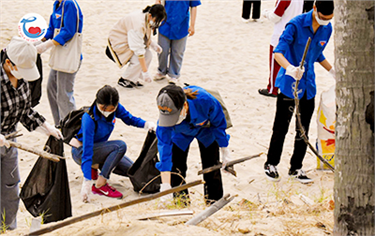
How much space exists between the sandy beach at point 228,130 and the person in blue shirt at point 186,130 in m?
0.30

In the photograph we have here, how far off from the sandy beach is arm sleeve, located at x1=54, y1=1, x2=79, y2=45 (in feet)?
4.26

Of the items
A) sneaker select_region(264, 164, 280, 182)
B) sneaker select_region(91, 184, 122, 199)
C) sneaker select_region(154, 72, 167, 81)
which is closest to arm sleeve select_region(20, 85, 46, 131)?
sneaker select_region(91, 184, 122, 199)

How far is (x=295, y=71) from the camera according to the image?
407 cm

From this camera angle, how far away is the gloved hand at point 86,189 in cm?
431

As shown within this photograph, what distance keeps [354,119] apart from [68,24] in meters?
3.60

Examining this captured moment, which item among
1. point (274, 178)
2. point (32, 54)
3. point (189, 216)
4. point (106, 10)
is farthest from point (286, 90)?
point (106, 10)

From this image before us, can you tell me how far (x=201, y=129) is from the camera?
3863 millimetres

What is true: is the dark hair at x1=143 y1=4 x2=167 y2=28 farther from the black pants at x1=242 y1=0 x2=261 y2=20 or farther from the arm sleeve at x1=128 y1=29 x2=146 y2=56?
the black pants at x1=242 y1=0 x2=261 y2=20

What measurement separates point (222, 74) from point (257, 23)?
3191mm

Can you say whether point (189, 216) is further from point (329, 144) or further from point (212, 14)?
point (212, 14)

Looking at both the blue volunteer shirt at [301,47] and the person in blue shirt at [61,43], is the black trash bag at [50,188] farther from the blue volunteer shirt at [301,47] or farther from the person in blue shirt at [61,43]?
the blue volunteer shirt at [301,47]

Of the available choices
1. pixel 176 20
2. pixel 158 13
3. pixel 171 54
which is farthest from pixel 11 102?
pixel 171 54

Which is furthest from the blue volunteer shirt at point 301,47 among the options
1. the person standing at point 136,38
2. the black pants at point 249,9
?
the black pants at point 249,9

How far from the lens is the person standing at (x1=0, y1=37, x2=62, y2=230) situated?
11.1 ft
